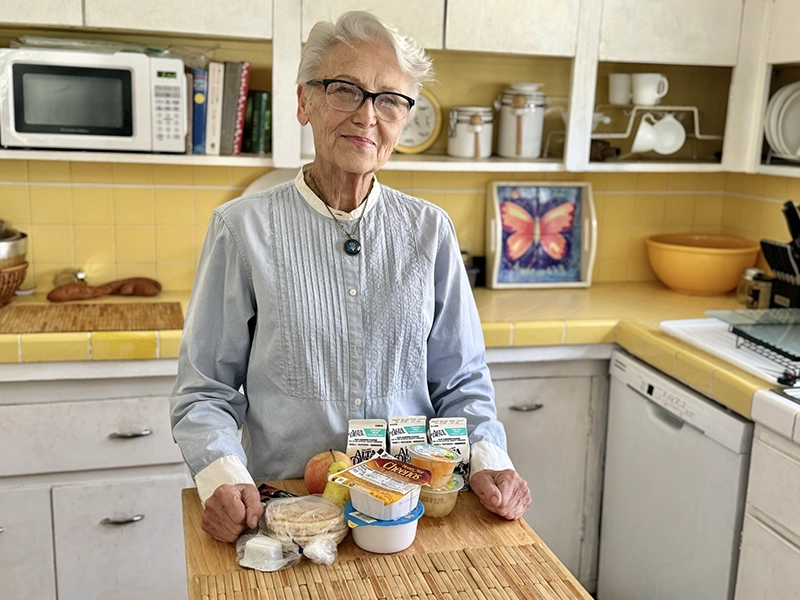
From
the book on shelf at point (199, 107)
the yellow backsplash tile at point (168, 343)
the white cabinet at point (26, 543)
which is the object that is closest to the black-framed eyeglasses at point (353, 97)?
the yellow backsplash tile at point (168, 343)

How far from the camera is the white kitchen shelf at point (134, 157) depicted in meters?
2.40

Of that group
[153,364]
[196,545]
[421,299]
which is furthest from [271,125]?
[196,545]

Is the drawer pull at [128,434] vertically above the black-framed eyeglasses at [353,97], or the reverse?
the black-framed eyeglasses at [353,97]

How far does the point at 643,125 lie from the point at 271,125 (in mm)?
1231

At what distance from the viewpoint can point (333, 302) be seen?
1.47 m

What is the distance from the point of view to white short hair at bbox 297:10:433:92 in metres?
1.38

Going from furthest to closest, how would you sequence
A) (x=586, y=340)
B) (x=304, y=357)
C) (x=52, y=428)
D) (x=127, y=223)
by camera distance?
(x=127, y=223)
(x=586, y=340)
(x=52, y=428)
(x=304, y=357)

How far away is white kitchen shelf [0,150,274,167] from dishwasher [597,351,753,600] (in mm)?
1260

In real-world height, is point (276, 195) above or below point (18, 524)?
above

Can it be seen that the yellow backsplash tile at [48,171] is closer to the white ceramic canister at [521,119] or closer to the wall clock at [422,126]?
the wall clock at [422,126]

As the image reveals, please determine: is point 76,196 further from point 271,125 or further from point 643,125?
point 643,125

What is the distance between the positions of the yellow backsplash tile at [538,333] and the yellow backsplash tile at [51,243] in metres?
1.45

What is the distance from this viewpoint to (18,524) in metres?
2.30

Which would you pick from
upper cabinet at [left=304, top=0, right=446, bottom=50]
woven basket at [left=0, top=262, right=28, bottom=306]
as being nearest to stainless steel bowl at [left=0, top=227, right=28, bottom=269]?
woven basket at [left=0, top=262, right=28, bottom=306]
